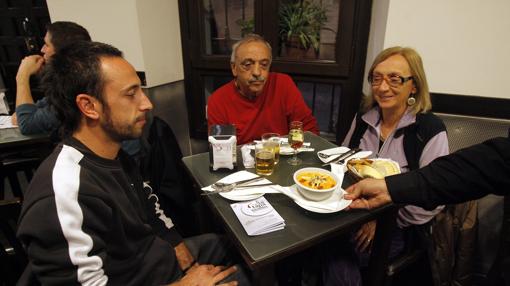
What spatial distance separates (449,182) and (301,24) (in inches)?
70.0

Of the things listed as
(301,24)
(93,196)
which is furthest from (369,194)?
(301,24)

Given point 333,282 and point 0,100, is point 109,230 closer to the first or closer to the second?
point 333,282

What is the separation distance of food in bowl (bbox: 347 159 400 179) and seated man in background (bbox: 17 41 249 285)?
0.63 metres

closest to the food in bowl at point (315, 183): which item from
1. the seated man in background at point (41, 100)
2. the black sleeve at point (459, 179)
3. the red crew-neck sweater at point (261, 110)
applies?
the black sleeve at point (459, 179)

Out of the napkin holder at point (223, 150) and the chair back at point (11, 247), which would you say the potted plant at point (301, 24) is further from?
the chair back at point (11, 247)

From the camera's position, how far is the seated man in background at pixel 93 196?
0.74 metres

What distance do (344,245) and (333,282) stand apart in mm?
167

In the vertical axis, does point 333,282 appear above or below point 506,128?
below

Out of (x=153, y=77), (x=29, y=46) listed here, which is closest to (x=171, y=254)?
(x=153, y=77)

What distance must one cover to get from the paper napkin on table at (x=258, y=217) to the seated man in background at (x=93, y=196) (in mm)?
316

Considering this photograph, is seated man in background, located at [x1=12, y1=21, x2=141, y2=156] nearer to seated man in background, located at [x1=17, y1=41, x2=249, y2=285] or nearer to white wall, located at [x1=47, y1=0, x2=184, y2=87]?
white wall, located at [x1=47, y1=0, x2=184, y2=87]

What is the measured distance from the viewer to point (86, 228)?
31.5 inches

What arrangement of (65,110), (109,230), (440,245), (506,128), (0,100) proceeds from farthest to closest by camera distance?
(0,100), (506,128), (440,245), (65,110), (109,230)

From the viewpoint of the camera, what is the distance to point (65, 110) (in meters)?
0.98
